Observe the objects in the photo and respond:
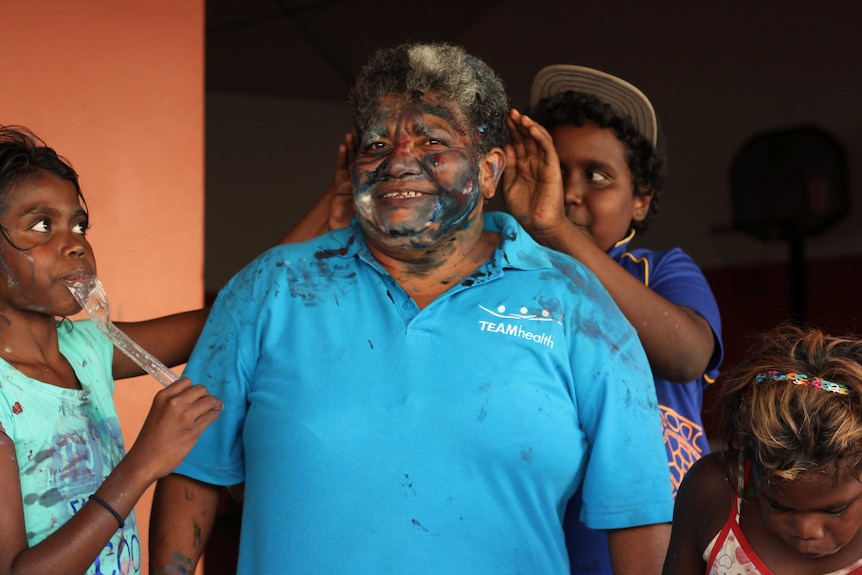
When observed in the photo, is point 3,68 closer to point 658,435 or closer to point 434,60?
point 434,60

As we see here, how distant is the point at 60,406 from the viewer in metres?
1.95

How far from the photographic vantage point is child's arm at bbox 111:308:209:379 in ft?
7.20

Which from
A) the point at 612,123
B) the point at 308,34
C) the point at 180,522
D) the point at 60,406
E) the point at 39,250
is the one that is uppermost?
the point at 308,34

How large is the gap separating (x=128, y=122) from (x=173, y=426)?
141cm

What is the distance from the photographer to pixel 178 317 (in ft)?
7.44

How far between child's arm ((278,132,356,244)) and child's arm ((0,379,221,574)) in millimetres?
603

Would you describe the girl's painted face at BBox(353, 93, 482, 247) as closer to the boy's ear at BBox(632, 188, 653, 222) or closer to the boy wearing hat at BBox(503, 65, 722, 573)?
the boy wearing hat at BBox(503, 65, 722, 573)

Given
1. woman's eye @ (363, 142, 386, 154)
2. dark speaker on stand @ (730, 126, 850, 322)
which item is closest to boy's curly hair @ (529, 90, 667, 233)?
woman's eye @ (363, 142, 386, 154)

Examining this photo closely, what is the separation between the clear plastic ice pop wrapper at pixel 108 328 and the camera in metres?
1.97

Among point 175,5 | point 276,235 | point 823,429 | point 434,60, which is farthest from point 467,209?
point 276,235

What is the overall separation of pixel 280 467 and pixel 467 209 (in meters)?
0.59

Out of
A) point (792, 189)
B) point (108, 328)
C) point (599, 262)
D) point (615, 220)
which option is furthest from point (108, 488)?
point (792, 189)

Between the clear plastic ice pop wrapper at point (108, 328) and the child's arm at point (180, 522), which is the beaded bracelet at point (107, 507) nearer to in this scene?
the child's arm at point (180, 522)

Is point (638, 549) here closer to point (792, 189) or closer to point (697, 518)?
point (697, 518)
